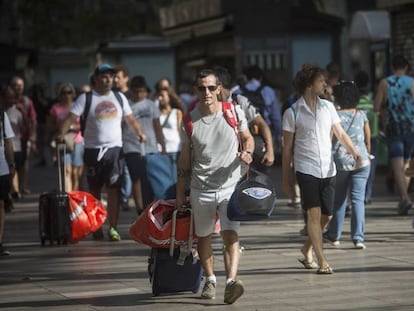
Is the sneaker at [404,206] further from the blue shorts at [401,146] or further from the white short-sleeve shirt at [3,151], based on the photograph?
the white short-sleeve shirt at [3,151]

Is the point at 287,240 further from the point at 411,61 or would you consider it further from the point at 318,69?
the point at 411,61

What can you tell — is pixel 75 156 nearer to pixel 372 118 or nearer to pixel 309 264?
pixel 372 118

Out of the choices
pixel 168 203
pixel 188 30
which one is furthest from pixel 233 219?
pixel 188 30

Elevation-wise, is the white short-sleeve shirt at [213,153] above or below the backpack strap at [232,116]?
below

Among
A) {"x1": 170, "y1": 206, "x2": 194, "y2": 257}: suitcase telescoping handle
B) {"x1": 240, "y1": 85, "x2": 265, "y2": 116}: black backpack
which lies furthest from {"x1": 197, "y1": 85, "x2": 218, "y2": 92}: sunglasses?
{"x1": 240, "y1": 85, "x2": 265, "y2": 116}: black backpack

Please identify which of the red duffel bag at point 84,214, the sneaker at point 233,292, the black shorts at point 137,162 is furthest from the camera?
the black shorts at point 137,162

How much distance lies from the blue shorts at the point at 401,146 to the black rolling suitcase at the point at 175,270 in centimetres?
720

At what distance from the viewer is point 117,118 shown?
15086 millimetres

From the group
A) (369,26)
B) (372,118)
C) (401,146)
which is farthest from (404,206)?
(369,26)

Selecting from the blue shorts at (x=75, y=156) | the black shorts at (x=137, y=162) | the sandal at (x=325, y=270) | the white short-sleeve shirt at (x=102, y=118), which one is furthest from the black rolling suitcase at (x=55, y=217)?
the sandal at (x=325, y=270)

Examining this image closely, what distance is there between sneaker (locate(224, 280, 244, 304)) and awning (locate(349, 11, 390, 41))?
1881cm

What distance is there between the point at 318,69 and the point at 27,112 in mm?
11523

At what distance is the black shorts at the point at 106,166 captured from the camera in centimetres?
1508

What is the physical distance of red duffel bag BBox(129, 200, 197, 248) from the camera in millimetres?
10523
